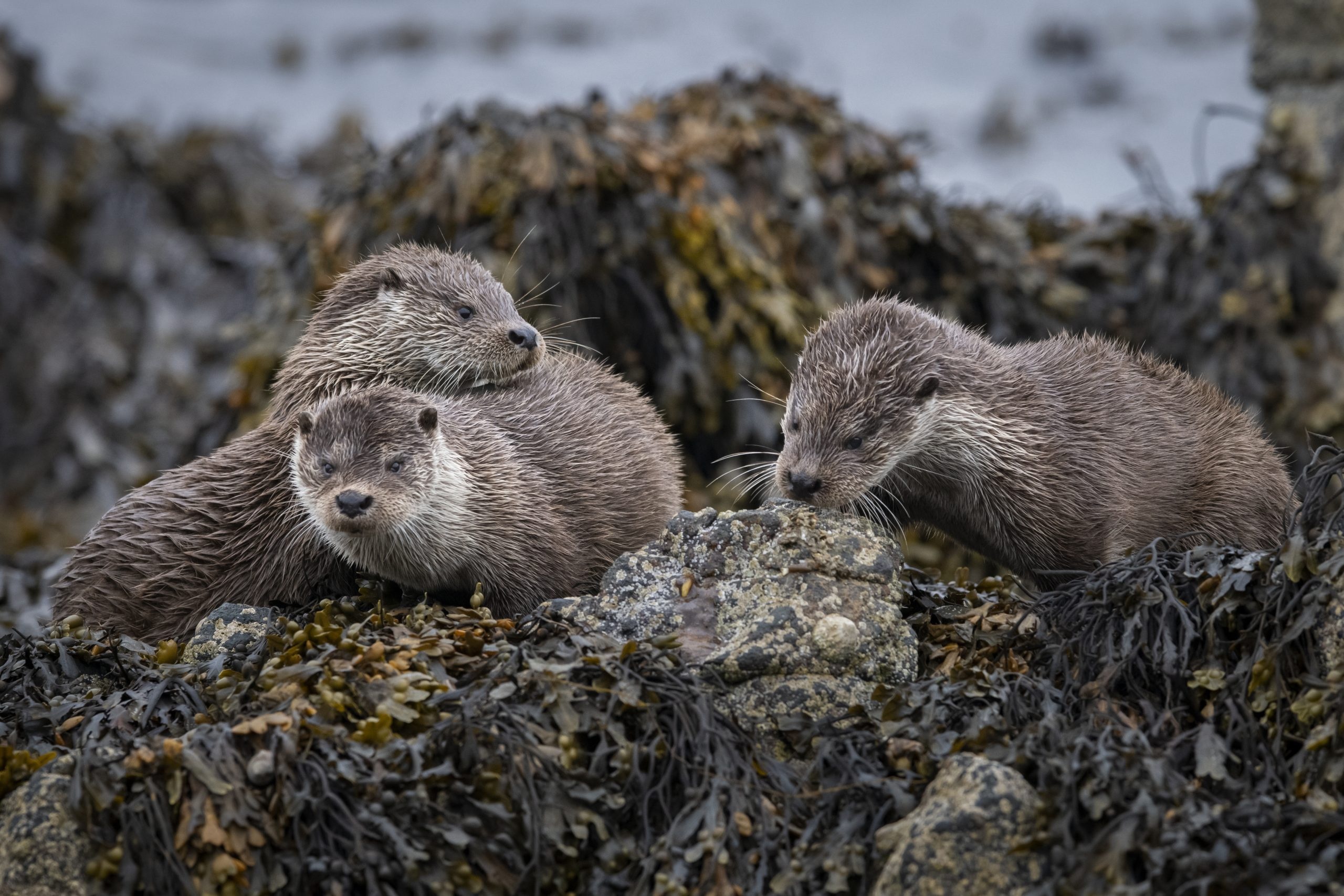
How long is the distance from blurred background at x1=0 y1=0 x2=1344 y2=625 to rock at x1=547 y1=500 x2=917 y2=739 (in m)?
1.59

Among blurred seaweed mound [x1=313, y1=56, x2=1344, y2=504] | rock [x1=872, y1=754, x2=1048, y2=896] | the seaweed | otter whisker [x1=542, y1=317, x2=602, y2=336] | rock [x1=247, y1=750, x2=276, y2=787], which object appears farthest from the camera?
blurred seaweed mound [x1=313, y1=56, x2=1344, y2=504]

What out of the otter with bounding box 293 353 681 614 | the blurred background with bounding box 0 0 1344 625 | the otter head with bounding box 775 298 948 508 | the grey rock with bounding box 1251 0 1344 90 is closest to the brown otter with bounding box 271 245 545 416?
the otter with bounding box 293 353 681 614

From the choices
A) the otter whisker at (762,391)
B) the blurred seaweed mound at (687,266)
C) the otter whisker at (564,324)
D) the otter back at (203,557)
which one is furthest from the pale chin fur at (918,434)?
the blurred seaweed mound at (687,266)

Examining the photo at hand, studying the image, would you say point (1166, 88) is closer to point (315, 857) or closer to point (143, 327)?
point (143, 327)

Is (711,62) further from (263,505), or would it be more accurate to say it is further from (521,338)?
(263,505)

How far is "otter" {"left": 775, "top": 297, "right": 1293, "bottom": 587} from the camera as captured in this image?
12.7 feet

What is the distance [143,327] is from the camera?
32.3 ft

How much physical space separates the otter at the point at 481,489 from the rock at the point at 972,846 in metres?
1.50

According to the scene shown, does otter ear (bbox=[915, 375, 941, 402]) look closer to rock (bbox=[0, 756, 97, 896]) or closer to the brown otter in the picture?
the brown otter

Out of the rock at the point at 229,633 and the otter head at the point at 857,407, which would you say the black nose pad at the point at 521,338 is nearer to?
the otter head at the point at 857,407

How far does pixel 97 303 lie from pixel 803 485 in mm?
7616

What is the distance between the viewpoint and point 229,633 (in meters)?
3.91

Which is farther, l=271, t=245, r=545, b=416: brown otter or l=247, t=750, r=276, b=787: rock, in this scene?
l=271, t=245, r=545, b=416: brown otter

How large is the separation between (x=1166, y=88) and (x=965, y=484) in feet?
39.4
